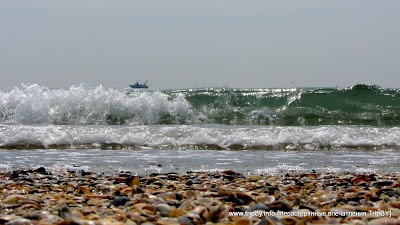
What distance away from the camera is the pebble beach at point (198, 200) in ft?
10.8

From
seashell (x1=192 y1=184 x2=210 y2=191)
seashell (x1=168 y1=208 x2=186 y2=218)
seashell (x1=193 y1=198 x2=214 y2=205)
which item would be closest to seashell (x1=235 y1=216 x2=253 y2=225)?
seashell (x1=168 y1=208 x2=186 y2=218)

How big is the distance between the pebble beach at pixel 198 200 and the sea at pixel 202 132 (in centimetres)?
127

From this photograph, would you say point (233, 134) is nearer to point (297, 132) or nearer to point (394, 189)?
point (297, 132)

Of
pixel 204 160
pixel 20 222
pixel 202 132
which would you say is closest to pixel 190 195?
pixel 20 222

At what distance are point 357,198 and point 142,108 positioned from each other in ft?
44.3

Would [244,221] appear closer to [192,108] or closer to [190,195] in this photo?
[190,195]

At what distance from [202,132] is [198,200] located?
25.4 feet

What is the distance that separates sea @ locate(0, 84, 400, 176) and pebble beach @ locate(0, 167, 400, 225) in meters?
1.27

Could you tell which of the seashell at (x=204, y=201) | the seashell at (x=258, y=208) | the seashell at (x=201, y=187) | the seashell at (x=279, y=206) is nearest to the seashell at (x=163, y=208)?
the seashell at (x=204, y=201)

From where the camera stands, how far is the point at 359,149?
10711mm

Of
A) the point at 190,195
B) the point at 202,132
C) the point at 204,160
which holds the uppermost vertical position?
the point at 202,132

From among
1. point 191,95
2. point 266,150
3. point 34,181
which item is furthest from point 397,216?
point 191,95

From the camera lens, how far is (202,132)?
11.8 meters

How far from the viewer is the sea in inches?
321
